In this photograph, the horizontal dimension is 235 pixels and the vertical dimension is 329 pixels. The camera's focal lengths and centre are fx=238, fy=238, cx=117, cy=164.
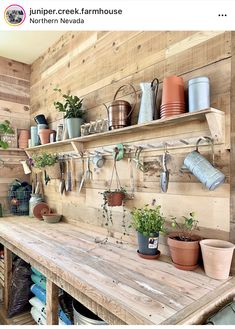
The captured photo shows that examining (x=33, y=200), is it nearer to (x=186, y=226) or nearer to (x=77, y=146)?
(x=77, y=146)

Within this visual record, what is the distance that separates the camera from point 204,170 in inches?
40.9

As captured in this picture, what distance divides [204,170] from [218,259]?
369mm

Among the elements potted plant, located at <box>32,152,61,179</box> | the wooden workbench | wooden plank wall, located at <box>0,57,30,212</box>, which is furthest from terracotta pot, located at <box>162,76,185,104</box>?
wooden plank wall, located at <box>0,57,30,212</box>

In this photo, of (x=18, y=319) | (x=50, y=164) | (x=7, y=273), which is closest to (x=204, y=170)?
(x=50, y=164)

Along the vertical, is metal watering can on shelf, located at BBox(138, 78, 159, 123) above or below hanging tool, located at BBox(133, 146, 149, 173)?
above

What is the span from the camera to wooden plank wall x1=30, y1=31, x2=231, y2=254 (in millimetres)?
1103

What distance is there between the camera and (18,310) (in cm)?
191

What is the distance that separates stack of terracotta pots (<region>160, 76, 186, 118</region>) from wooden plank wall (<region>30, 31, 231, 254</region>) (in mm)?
109

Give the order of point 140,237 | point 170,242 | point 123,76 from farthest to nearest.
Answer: point 123,76, point 140,237, point 170,242

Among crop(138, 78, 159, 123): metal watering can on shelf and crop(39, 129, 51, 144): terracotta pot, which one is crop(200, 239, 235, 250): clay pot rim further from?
crop(39, 129, 51, 144): terracotta pot
